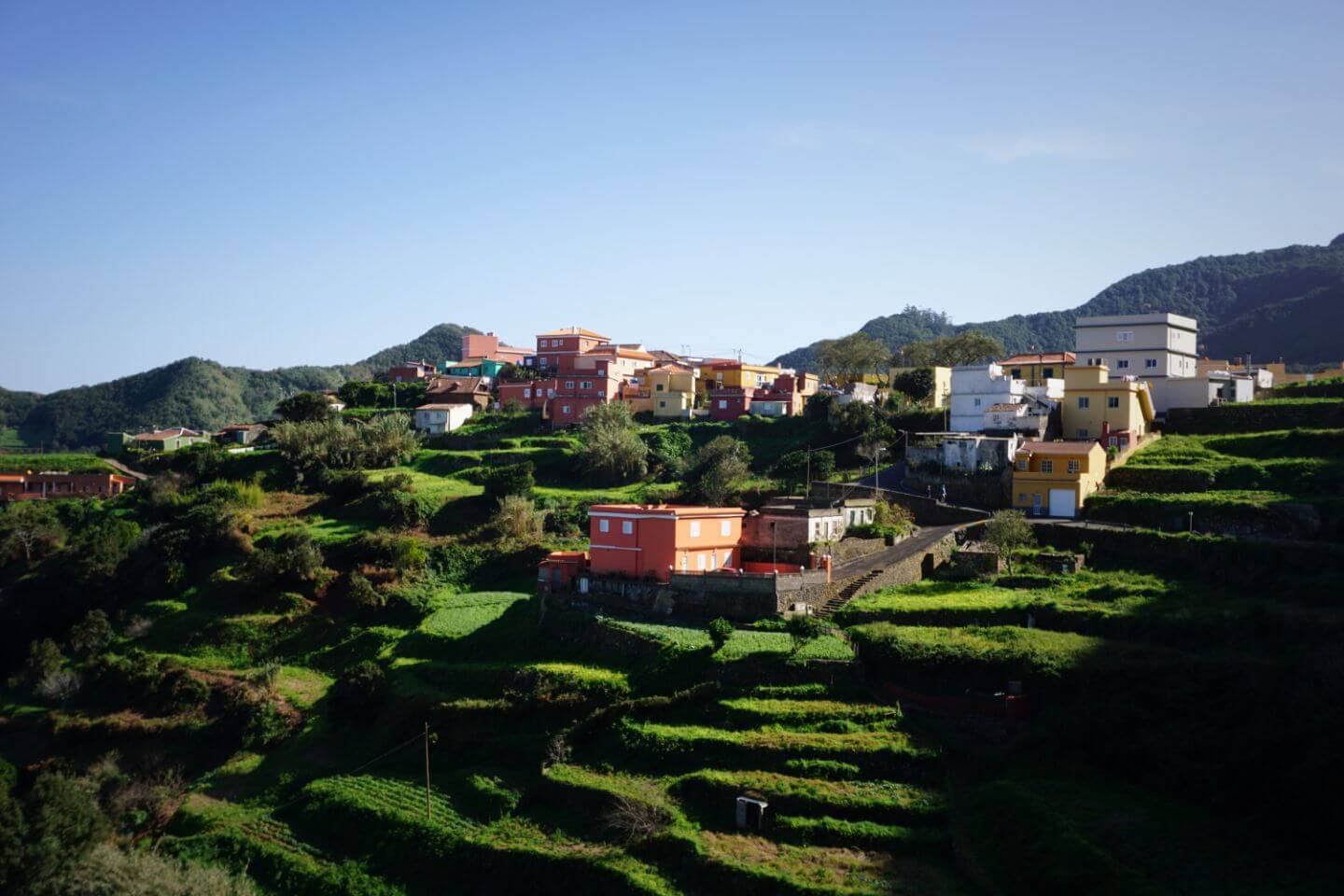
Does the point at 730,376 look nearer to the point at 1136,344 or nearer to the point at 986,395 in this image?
the point at 986,395

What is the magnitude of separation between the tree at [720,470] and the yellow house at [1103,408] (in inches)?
573

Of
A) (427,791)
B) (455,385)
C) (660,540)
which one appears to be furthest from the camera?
(455,385)

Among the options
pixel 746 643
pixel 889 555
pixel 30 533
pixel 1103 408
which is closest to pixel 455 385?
pixel 30 533

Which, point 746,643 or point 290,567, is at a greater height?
point 290,567

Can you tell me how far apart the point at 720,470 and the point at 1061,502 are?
14622 millimetres

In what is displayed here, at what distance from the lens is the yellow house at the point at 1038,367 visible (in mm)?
56750

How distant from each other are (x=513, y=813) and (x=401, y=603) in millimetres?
16148

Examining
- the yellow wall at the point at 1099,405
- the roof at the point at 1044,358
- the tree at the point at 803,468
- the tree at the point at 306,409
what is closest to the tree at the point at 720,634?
the tree at the point at 803,468

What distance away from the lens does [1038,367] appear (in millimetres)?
57281

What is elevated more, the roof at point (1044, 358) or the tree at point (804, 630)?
the roof at point (1044, 358)

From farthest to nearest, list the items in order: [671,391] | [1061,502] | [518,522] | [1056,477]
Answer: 1. [671,391]
2. [518,522]
3. [1056,477]
4. [1061,502]

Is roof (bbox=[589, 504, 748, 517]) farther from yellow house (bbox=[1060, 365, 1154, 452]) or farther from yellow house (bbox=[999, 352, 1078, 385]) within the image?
yellow house (bbox=[999, 352, 1078, 385])

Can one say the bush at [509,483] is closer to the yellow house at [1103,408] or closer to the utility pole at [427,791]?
the utility pole at [427,791]

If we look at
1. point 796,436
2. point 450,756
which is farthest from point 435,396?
point 450,756
